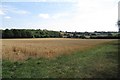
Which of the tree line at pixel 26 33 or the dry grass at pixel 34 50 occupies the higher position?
the tree line at pixel 26 33

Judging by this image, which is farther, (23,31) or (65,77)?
(23,31)

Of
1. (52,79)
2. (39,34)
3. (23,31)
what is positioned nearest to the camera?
(52,79)

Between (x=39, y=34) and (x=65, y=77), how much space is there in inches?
4703

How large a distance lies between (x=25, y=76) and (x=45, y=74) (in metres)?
1.18

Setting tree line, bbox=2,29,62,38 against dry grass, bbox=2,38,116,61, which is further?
tree line, bbox=2,29,62,38

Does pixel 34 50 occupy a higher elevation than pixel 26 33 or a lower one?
lower

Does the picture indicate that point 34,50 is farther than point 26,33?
No

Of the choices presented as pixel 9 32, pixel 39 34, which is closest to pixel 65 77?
pixel 9 32

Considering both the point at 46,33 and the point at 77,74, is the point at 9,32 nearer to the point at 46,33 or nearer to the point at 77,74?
the point at 46,33

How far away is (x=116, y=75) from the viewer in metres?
13.2

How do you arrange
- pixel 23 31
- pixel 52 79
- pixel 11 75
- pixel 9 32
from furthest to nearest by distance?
pixel 23 31 < pixel 9 32 < pixel 11 75 < pixel 52 79

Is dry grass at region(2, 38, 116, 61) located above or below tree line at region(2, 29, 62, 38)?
below

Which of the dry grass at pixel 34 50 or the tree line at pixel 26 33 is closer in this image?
the dry grass at pixel 34 50

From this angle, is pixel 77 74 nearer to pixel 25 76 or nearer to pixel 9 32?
pixel 25 76
